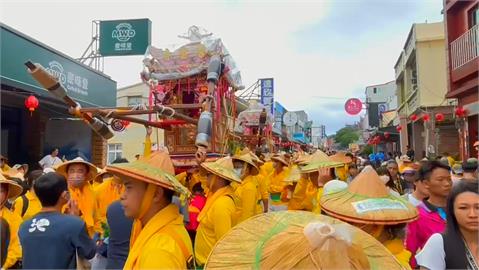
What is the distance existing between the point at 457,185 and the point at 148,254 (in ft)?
6.39

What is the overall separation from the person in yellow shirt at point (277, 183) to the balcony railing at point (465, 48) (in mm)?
6517

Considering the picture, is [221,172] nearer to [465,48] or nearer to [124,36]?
[465,48]

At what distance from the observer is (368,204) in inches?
101

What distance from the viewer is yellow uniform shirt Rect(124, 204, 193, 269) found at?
6.89ft

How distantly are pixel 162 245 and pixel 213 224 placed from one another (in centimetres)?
173

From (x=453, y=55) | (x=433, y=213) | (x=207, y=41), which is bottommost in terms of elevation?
(x=433, y=213)

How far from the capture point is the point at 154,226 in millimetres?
2334

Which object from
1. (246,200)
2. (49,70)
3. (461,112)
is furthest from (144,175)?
(461,112)

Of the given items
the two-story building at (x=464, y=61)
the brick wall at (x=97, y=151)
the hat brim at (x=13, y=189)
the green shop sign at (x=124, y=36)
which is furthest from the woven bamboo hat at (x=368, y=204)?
the green shop sign at (x=124, y=36)

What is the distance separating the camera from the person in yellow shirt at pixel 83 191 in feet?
16.0

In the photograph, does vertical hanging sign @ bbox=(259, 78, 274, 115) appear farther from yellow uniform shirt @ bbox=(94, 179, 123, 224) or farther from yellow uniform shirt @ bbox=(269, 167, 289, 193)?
yellow uniform shirt @ bbox=(94, 179, 123, 224)

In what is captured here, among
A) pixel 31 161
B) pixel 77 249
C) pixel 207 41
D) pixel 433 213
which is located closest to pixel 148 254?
pixel 77 249

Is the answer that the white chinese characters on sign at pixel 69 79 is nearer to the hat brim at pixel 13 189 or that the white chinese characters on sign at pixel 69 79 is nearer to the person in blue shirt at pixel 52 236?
the hat brim at pixel 13 189

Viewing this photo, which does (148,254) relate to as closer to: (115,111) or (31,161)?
(115,111)
